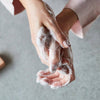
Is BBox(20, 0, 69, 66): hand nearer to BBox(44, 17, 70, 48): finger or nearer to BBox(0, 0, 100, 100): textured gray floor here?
BBox(44, 17, 70, 48): finger

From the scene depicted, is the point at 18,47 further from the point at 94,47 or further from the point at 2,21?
the point at 94,47

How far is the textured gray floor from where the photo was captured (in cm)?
62

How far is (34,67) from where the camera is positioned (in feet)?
2.22

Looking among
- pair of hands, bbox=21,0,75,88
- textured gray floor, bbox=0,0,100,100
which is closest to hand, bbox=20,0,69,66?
pair of hands, bbox=21,0,75,88

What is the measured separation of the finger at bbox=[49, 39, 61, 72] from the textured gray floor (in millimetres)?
225

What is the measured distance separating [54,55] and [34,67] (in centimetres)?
27

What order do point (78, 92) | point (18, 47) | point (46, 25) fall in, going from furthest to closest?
point (18, 47) < point (78, 92) < point (46, 25)

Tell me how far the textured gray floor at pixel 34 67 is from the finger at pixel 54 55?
23cm

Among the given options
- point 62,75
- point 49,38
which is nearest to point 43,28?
point 49,38

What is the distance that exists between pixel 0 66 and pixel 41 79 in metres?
0.25

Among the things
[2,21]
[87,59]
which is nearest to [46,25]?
[87,59]

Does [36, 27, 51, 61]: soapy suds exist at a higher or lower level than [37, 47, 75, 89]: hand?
higher

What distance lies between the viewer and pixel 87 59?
65cm

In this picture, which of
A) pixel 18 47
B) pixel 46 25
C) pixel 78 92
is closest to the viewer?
pixel 46 25
